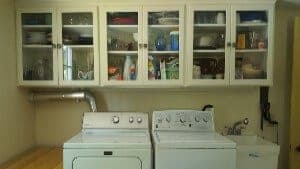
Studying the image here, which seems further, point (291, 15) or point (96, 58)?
point (291, 15)

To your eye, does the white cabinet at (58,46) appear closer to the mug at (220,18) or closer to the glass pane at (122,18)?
the glass pane at (122,18)

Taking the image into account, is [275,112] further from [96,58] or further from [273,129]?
[96,58]

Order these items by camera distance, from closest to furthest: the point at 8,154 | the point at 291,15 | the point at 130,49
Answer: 1. the point at 8,154
2. the point at 130,49
3. the point at 291,15

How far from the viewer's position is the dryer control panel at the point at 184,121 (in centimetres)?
251

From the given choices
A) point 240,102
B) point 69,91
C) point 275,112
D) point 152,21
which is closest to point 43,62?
point 69,91

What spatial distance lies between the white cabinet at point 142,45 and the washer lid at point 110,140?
1.48 feet

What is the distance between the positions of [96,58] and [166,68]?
63 centimetres

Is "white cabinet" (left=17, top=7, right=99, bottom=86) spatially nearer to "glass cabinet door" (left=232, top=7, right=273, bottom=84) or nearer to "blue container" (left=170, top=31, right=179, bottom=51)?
"blue container" (left=170, top=31, right=179, bottom=51)

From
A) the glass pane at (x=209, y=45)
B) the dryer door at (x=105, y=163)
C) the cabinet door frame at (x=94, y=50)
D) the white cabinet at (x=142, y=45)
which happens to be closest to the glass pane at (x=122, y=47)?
the white cabinet at (x=142, y=45)

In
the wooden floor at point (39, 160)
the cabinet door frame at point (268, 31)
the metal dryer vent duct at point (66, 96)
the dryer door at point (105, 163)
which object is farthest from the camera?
the metal dryer vent duct at point (66, 96)

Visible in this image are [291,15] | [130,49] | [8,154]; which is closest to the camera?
[8,154]

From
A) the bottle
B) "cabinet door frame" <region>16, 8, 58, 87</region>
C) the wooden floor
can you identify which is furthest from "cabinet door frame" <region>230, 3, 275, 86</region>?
the wooden floor

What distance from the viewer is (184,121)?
2.52 m

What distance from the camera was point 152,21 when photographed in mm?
2557
